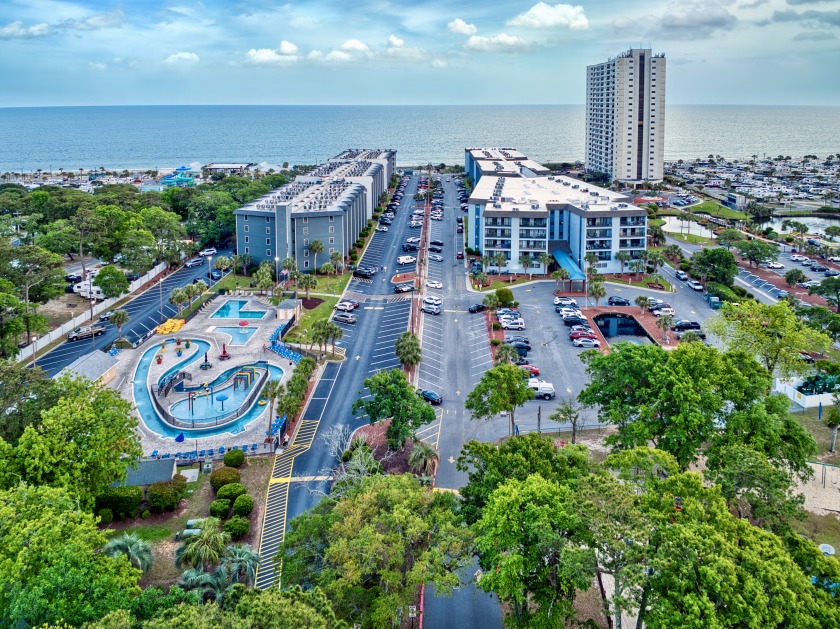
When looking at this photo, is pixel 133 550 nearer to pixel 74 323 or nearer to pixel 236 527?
pixel 236 527

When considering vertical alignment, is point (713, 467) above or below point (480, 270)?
below

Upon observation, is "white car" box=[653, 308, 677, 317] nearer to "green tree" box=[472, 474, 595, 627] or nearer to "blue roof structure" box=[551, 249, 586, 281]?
"blue roof structure" box=[551, 249, 586, 281]

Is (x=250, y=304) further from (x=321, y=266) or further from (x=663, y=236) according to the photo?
(x=663, y=236)

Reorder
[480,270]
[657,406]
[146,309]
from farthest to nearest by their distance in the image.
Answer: [480,270], [146,309], [657,406]

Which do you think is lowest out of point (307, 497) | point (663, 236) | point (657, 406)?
point (307, 497)

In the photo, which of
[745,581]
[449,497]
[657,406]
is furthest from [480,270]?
[745,581]

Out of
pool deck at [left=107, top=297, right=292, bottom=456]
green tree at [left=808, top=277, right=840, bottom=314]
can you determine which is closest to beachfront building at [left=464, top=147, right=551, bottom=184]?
green tree at [left=808, top=277, right=840, bottom=314]
